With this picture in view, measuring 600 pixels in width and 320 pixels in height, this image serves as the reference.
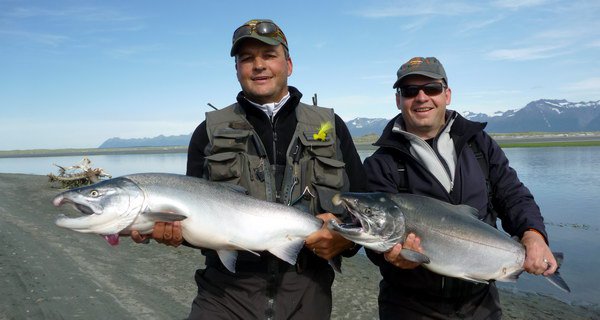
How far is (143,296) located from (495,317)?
576 centimetres

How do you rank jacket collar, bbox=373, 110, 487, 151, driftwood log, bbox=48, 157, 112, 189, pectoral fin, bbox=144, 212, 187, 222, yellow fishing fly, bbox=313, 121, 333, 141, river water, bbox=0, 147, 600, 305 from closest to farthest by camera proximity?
1. pectoral fin, bbox=144, 212, 187, 222
2. yellow fishing fly, bbox=313, 121, 333, 141
3. jacket collar, bbox=373, 110, 487, 151
4. river water, bbox=0, 147, 600, 305
5. driftwood log, bbox=48, 157, 112, 189

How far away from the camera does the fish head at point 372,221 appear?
388cm

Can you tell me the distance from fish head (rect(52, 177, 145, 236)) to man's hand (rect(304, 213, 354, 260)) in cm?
146

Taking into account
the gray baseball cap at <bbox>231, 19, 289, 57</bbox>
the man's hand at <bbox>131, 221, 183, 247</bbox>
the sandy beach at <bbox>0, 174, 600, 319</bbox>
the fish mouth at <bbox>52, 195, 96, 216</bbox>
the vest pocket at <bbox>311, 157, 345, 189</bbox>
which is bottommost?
the sandy beach at <bbox>0, 174, 600, 319</bbox>

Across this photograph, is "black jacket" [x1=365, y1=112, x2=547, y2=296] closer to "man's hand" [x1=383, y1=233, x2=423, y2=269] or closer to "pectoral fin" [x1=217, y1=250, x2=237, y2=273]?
"man's hand" [x1=383, y1=233, x2=423, y2=269]

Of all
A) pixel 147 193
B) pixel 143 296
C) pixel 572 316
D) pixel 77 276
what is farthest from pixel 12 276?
pixel 572 316

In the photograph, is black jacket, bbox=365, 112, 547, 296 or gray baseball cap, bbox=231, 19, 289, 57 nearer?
gray baseball cap, bbox=231, 19, 289, 57

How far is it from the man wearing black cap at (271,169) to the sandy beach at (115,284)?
11.6 feet

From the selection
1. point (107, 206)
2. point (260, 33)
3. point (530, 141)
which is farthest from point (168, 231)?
point (530, 141)

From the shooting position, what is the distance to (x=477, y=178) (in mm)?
4457

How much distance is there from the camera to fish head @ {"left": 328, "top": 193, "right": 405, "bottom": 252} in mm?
3883

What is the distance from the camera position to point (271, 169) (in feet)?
14.0

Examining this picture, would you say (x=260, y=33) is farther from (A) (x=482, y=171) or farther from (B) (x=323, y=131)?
(A) (x=482, y=171)

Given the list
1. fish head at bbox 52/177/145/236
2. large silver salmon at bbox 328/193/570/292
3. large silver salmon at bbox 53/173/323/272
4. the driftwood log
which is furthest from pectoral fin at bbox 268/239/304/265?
the driftwood log
